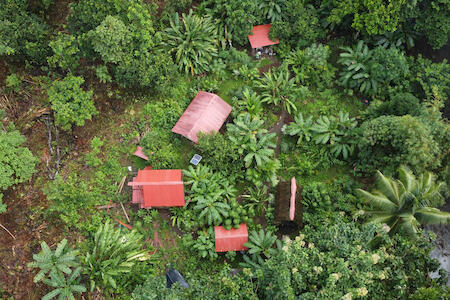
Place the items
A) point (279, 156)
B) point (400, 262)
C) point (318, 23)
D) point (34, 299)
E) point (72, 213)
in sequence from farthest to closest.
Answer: point (318, 23), point (279, 156), point (72, 213), point (34, 299), point (400, 262)

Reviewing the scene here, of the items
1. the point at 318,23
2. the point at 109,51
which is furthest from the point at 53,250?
the point at 318,23

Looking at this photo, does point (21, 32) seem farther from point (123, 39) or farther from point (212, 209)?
point (212, 209)

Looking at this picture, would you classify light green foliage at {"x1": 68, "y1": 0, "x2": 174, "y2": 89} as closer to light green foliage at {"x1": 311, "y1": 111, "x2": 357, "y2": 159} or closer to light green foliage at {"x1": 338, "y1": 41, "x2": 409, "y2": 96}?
light green foliage at {"x1": 311, "y1": 111, "x2": 357, "y2": 159}

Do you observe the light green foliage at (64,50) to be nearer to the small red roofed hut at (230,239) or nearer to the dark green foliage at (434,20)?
the small red roofed hut at (230,239)

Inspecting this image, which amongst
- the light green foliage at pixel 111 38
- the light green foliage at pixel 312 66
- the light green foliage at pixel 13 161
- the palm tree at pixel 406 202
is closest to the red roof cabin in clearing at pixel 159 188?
the light green foliage at pixel 13 161

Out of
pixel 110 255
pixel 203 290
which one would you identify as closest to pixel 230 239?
pixel 203 290

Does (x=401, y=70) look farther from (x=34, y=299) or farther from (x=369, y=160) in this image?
(x=34, y=299)

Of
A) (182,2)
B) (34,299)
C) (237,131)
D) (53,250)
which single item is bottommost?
(34,299)
